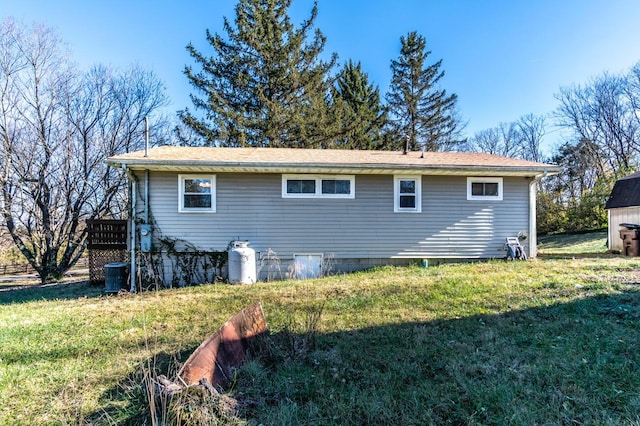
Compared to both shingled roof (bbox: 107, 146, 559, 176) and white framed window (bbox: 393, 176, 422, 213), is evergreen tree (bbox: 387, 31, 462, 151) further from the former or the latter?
white framed window (bbox: 393, 176, 422, 213)

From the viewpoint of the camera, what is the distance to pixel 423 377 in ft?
8.93

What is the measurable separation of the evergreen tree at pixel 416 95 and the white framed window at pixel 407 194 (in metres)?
14.2

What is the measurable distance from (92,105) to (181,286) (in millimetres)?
11270

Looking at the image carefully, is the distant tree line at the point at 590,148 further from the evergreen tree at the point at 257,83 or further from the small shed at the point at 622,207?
the evergreen tree at the point at 257,83

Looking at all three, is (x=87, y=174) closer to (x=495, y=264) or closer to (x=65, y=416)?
(x=65, y=416)

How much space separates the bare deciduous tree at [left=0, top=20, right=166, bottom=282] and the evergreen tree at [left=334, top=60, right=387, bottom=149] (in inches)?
507

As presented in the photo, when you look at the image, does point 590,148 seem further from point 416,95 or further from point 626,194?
point 626,194

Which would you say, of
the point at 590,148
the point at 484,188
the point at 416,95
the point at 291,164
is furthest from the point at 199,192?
the point at 590,148

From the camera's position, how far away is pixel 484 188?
8203 millimetres

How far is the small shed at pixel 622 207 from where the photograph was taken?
1027cm

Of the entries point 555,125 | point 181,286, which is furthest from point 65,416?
point 555,125

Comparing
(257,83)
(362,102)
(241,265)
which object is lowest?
(241,265)

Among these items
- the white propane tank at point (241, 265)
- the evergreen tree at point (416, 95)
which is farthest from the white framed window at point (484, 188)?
the evergreen tree at point (416, 95)

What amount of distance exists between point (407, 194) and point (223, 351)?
642 centimetres
